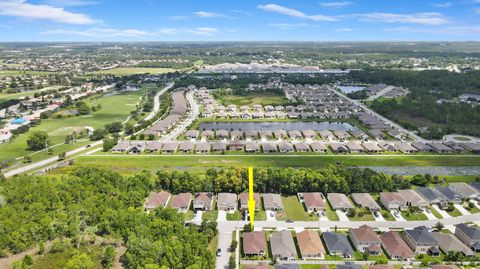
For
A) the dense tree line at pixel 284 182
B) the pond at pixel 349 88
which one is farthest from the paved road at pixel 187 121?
the pond at pixel 349 88

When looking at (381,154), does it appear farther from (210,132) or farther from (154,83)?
(154,83)

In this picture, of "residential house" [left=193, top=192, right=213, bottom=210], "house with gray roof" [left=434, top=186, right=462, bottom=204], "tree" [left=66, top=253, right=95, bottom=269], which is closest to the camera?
"tree" [left=66, top=253, right=95, bottom=269]

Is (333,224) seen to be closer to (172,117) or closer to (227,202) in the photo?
(227,202)

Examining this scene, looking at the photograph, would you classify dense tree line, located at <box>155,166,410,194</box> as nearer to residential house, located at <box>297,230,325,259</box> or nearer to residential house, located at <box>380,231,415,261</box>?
residential house, located at <box>297,230,325,259</box>

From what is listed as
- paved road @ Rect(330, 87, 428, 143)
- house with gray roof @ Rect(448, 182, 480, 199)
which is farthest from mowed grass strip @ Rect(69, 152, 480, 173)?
paved road @ Rect(330, 87, 428, 143)

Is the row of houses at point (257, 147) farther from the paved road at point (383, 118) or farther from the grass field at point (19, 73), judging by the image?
the grass field at point (19, 73)

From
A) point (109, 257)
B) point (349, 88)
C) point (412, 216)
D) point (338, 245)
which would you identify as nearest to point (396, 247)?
point (338, 245)

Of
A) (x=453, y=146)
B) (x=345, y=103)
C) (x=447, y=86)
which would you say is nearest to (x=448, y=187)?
(x=453, y=146)

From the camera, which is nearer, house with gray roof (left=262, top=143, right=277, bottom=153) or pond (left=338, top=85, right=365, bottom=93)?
house with gray roof (left=262, top=143, right=277, bottom=153)
